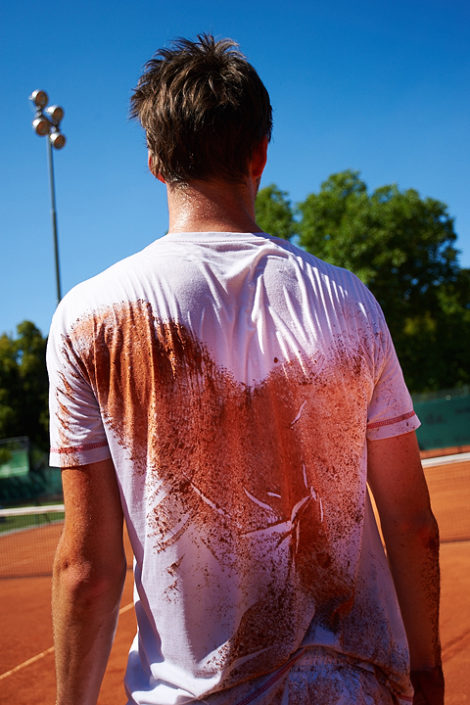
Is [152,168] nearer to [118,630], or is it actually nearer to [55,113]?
[118,630]

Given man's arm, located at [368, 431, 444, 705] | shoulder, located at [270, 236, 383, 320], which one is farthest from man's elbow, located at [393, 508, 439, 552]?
shoulder, located at [270, 236, 383, 320]

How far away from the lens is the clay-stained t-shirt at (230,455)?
49.6 inches

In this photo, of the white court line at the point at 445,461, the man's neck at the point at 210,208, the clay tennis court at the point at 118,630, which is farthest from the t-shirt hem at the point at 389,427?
the white court line at the point at 445,461

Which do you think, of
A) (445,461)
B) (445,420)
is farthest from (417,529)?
(445,420)

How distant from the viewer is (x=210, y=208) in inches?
59.1

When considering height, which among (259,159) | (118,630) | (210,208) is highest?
(259,159)

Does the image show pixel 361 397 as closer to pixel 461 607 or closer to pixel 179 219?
pixel 179 219

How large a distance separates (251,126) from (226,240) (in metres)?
0.30

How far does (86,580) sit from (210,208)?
88cm

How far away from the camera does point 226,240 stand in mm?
1434

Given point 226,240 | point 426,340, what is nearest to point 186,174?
point 226,240

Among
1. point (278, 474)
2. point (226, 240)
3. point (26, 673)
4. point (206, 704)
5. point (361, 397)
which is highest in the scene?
point (226, 240)

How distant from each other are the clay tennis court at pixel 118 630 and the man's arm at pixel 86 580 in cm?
458

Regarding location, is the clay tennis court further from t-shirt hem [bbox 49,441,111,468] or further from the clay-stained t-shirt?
t-shirt hem [bbox 49,441,111,468]
